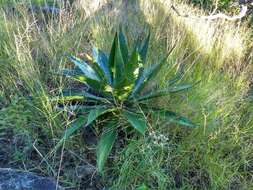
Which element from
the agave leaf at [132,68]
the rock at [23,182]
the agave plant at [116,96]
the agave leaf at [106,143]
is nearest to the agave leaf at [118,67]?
the agave plant at [116,96]

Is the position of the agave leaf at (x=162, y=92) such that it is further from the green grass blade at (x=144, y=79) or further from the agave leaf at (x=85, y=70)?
the agave leaf at (x=85, y=70)

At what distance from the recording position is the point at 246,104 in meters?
3.15

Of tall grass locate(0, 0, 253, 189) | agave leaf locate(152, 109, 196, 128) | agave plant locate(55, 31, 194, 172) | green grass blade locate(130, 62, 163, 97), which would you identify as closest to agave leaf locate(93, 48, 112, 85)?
agave plant locate(55, 31, 194, 172)

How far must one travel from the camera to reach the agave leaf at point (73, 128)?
2607 mm

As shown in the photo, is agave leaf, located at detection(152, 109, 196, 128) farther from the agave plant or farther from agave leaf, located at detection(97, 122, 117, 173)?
agave leaf, located at detection(97, 122, 117, 173)

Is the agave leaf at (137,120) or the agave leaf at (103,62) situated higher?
the agave leaf at (103,62)

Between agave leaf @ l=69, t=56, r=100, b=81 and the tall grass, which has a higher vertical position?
agave leaf @ l=69, t=56, r=100, b=81

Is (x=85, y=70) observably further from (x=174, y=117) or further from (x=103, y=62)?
(x=174, y=117)

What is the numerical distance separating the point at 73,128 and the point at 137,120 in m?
0.42

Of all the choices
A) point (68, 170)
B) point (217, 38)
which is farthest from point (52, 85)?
point (217, 38)

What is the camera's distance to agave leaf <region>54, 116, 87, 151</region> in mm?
2607

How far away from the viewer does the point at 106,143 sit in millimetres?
2619

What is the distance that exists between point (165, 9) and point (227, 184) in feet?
8.65

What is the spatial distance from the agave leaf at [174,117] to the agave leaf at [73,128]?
509mm
